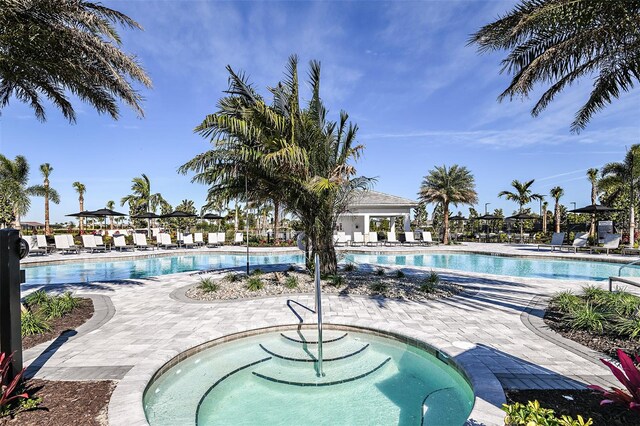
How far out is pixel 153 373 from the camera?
3.74 meters

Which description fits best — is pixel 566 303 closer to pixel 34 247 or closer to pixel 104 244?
pixel 34 247

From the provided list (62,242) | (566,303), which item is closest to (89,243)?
(62,242)

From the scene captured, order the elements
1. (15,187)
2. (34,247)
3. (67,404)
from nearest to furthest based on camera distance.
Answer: (67,404), (34,247), (15,187)

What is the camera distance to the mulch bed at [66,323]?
484 centimetres

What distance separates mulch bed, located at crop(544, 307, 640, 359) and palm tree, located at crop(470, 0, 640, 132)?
5.16 meters

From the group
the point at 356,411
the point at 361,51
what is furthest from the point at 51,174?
the point at 356,411

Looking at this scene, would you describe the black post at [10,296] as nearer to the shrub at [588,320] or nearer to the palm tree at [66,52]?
the palm tree at [66,52]

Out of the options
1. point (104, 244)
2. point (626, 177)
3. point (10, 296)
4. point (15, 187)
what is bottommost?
point (104, 244)

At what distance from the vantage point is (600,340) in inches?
184

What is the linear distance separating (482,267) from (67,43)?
16.8 metres

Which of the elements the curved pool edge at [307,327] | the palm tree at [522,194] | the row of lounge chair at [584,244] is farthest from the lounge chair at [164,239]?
the palm tree at [522,194]

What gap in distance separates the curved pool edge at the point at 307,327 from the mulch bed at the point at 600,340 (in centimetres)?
190

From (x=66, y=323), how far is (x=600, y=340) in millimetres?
8889

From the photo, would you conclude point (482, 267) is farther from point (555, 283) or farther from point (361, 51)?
point (361, 51)
